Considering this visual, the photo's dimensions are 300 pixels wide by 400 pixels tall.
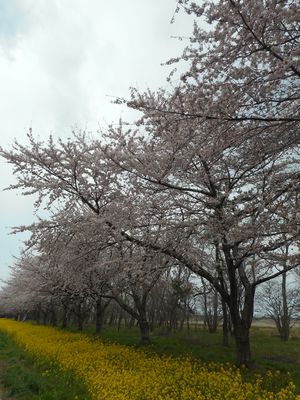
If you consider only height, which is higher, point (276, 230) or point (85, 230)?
point (85, 230)

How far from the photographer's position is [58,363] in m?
12.3

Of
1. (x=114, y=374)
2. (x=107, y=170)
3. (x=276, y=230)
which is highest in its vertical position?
(x=107, y=170)

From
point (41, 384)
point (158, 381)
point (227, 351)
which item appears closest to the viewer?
point (158, 381)

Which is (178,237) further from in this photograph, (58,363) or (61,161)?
(58,363)

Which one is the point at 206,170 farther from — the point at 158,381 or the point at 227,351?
the point at 227,351

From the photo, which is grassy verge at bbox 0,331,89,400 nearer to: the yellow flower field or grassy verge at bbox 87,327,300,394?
the yellow flower field

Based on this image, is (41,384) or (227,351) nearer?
(41,384)

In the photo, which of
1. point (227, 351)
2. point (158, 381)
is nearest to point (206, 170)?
point (158, 381)

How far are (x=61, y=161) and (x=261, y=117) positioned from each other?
302 inches

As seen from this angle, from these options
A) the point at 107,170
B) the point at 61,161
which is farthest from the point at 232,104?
the point at 61,161

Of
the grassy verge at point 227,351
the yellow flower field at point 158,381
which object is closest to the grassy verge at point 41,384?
the yellow flower field at point 158,381

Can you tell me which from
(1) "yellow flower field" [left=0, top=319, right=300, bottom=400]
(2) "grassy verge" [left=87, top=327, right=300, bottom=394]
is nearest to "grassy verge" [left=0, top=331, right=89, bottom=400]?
(1) "yellow flower field" [left=0, top=319, right=300, bottom=400]

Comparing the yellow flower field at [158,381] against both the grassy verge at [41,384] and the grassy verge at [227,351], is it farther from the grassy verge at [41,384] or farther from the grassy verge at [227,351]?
the grassy verge at [227,351]

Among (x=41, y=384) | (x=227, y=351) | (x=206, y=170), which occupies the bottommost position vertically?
(x=41, y=384)
